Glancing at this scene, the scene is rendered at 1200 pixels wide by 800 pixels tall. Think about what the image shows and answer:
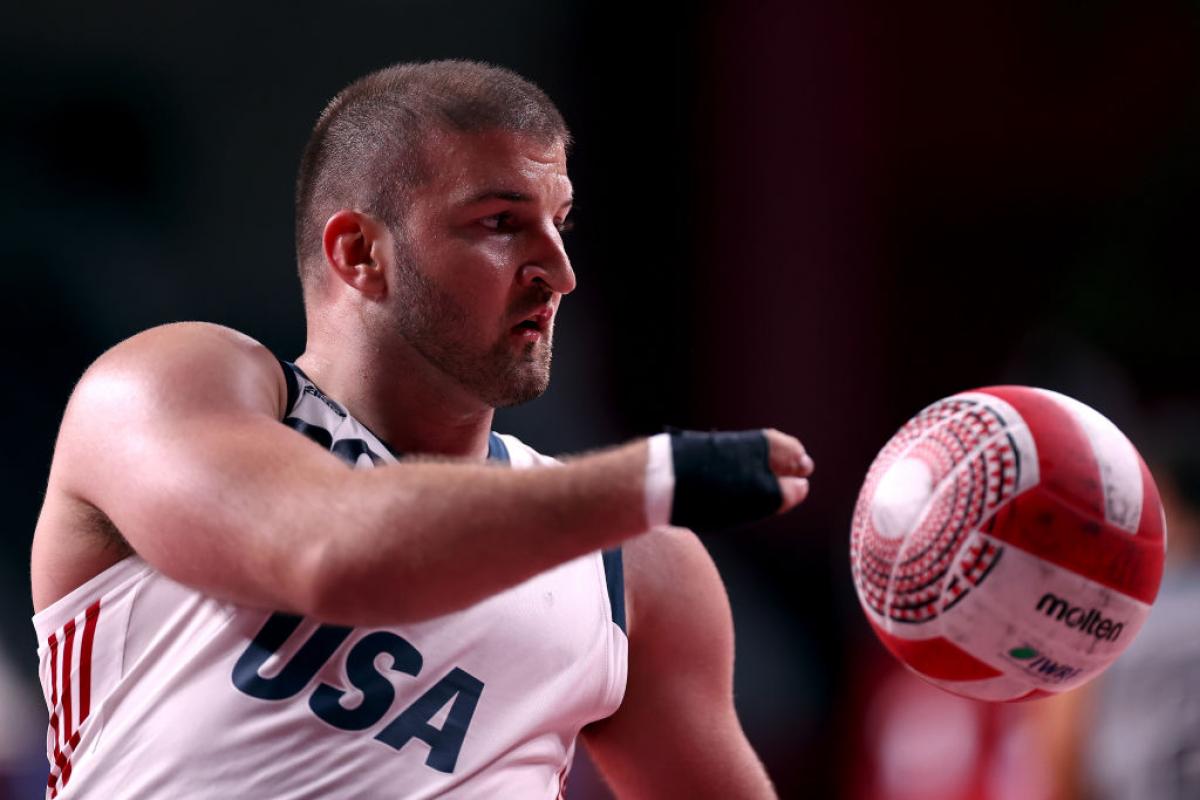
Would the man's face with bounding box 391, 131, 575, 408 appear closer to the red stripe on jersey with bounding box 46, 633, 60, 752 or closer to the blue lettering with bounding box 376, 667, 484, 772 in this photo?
the blue lettering with bounding box 376, 667, 484, 772

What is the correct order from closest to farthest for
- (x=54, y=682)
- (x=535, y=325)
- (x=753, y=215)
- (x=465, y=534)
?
(x=465, y=534) < (x=54, y=682) < (x=535, y=325) < (x=753, y=215)

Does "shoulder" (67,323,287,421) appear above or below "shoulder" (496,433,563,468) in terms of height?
above

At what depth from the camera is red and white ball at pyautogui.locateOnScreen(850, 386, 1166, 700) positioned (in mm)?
2176

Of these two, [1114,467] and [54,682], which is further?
[54,682]

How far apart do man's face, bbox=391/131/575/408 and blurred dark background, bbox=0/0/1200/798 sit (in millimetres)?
2873

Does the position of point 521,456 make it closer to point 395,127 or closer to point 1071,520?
point 395,127

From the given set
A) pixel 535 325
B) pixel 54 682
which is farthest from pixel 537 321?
pixel 54 682

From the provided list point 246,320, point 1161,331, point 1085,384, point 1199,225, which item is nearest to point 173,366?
point 246,320

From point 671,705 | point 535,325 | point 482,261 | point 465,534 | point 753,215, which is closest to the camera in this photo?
point 465,534

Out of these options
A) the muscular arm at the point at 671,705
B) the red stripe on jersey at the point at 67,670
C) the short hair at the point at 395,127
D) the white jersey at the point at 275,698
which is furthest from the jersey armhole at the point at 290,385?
the muscular arm at the point at 671,705

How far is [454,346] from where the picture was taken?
9.20 ft

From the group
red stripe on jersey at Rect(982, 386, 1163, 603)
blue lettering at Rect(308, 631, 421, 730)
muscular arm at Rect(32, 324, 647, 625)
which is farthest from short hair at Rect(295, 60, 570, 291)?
red stripe on jersey at Rect(982, 386, 1163, 603)

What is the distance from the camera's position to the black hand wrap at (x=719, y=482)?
1.83 meters

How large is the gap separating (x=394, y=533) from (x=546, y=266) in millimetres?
1078
